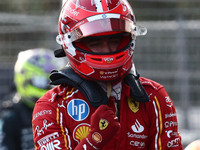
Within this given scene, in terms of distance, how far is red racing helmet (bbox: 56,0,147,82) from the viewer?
2332 mm

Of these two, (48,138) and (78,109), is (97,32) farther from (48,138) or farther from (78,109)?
(48,138)

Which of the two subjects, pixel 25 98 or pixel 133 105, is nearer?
pixel 133 105

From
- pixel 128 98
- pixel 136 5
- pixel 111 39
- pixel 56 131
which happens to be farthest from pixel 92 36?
pixel 136 5

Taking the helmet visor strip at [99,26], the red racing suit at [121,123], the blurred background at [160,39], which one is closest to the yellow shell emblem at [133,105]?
the red racing suit at [121,123]

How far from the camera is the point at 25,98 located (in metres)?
4.83

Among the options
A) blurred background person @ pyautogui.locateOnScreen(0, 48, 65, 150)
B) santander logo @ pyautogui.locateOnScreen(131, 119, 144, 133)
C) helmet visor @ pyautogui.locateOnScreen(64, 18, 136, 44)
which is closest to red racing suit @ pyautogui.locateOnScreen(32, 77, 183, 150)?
santander logo @ pyautogui.locateOnScreen(131, 119, 144, 133)

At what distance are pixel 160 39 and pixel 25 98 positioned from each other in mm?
2755

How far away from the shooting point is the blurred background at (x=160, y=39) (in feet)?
20.6

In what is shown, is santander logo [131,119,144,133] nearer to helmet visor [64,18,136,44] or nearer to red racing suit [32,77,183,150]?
red racing suit [32,77,183,150]

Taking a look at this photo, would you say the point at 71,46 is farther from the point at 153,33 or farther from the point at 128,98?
the point at 153,33

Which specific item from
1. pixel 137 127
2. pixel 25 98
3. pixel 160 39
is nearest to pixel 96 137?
pixel 137 127

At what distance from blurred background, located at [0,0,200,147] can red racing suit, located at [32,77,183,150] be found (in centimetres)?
399

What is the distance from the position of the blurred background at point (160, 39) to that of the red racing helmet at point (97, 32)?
3.86m

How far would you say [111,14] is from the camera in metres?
2.39
